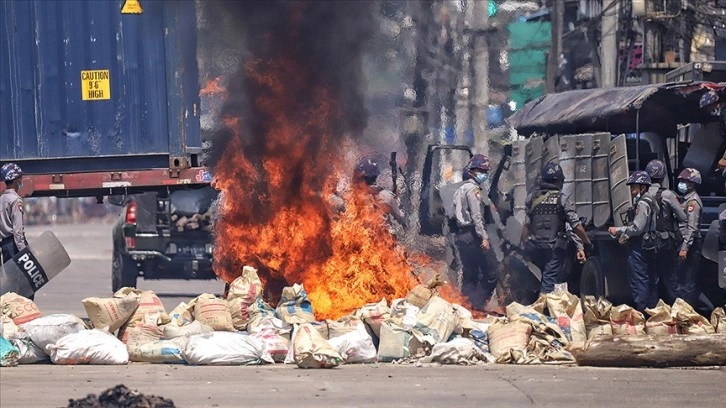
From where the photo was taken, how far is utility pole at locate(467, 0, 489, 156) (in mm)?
25734

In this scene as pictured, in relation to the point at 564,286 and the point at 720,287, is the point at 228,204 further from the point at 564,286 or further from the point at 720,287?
the point at 720,287

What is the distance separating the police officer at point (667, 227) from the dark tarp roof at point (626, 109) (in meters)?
0.90

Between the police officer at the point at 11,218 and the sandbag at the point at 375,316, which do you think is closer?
the sandbag at the point at 375,316

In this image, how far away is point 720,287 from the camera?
12750 mm

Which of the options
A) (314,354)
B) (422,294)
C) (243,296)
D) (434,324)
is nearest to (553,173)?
(422,294)

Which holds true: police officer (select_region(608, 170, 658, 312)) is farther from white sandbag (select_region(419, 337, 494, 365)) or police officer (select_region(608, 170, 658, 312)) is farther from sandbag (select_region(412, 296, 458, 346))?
white sandbag (select_region(419, 337, 494, 365))

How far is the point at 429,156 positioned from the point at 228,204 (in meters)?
3.80

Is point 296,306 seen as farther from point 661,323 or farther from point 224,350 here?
point 661,323

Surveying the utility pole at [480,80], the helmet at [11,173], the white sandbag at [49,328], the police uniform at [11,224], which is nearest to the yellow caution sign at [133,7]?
the helmet at [11,173]

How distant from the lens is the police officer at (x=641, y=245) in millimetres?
13227

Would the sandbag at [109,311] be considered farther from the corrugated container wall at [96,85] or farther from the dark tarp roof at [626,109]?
the dark tarp roof at [626,109]

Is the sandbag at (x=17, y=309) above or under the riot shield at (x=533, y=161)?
under

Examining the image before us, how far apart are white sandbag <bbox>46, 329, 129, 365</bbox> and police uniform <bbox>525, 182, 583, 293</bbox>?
507cm

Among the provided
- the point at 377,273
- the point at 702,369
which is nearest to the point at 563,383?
the point at 702,369
